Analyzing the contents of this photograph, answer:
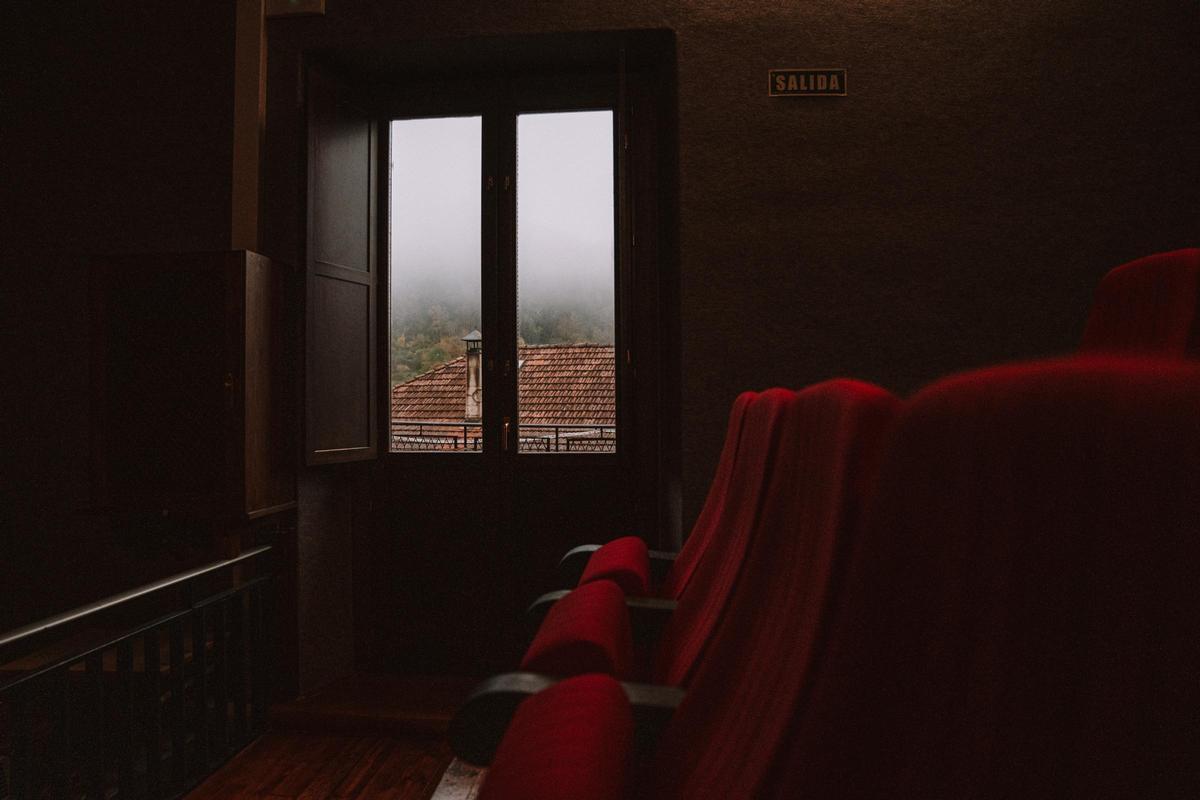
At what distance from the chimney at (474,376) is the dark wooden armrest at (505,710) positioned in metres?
2.15

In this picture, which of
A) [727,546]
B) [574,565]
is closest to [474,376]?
[574,565]

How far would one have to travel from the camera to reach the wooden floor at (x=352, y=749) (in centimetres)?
226

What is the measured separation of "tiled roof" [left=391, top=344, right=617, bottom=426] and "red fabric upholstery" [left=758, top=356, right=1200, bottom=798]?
105 inches

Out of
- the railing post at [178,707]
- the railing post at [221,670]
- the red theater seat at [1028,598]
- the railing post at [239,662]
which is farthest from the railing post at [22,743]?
the red theater seat at [1028,598]

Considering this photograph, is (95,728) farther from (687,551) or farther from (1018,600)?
(1018,600)

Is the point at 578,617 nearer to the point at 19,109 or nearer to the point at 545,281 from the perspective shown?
the point at 545,281

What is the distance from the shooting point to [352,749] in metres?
2.52

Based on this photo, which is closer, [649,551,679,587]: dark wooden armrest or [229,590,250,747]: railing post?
[649,551,679,587]: dark wooden armrest

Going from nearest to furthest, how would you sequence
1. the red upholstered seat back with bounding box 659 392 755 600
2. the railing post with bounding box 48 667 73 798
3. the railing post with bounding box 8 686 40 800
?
the red upholstered seat back with bounding box 659 392 755 600 < the railing post with bounding box 8 686 40 800 < the railing post with bounding box 48 667 73 798

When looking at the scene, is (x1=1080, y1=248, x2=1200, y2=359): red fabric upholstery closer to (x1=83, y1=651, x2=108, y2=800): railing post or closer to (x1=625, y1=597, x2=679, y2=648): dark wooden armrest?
(x1=625, y1=597, x2=679, y2=648): dark wooden armrest

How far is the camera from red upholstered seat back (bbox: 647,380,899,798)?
506 mm

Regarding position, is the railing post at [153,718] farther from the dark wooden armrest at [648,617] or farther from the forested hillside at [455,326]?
the dark wooden armrest at [648,617]

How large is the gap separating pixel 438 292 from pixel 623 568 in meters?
1.88

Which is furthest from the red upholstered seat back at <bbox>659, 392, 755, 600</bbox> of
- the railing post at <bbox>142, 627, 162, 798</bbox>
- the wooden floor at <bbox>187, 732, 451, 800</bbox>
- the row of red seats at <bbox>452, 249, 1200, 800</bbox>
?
the railing post at <bbox>142, 627, 162, 798</bbox>
